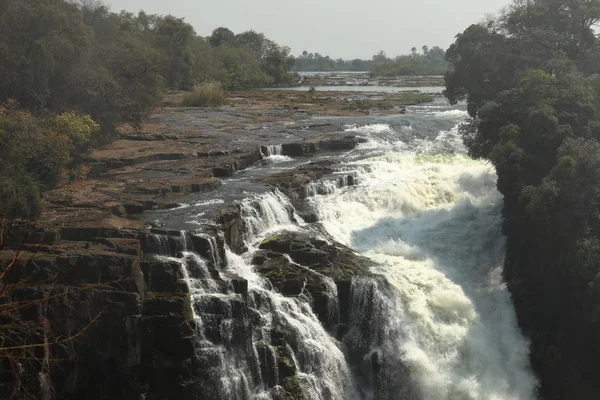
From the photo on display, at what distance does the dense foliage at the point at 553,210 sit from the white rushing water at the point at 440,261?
81 centimetres

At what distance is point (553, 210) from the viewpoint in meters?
19.1

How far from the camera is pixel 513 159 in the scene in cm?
2217

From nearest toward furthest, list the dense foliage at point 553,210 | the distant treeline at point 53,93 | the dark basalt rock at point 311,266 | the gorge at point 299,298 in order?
the gorge at point 299,298
the dark basalt rock at point 311,266
the dense foliage at point 553,210
the distant treeline at point 53,93

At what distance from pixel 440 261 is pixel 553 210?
4.29 m

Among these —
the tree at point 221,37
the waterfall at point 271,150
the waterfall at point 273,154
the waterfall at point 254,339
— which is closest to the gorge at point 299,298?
the waterfall at point 254,339

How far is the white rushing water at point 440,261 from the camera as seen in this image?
18.2 m

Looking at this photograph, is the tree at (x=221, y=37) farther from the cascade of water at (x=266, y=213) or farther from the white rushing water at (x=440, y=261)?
the cascade of water at (x=266, y=213)

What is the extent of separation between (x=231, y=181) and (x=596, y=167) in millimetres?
12563

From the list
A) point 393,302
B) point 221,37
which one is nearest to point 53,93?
point 393,302

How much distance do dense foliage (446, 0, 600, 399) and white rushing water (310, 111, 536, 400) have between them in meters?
0.81

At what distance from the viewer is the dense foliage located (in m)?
18.1

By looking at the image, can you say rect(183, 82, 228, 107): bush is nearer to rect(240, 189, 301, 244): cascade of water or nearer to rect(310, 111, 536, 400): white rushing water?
rect(310, 111, 536, 400): white rushing water

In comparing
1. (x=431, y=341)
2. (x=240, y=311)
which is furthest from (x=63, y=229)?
(x=431, y=341)

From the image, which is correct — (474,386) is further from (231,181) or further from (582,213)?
(231,181)
